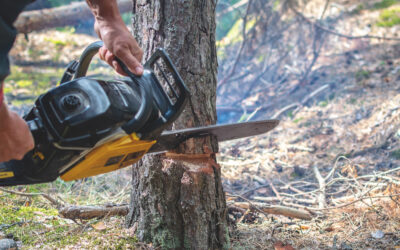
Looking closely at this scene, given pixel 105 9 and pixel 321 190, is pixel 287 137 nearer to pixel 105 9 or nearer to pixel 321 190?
pixel 321 190

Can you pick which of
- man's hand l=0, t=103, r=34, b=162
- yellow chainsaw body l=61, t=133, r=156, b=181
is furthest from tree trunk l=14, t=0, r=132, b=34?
man's hand l=0, t=103, r=34, b=162

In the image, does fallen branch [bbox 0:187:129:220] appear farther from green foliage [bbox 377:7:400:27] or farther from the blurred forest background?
green foliage [bbox 377:7:400:27]

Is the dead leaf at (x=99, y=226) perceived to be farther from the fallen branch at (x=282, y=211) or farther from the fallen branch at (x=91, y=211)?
the fallen branch at (x=282, y=211)

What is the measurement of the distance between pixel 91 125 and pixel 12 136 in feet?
0.94

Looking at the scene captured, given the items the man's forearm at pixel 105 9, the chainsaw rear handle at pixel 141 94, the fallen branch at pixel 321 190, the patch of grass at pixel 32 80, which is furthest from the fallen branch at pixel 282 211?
the patch of grass at pixel 32 80

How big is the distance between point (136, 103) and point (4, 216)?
1597 millimetres

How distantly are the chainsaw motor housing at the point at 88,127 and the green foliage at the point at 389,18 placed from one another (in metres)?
6.29

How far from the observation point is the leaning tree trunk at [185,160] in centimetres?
179

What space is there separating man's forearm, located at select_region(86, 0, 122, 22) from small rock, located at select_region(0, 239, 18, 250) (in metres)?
1.35

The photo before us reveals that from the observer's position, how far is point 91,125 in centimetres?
132

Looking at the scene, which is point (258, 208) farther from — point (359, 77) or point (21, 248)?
point (359, 77)

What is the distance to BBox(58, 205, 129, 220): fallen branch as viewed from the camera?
83.4 inches

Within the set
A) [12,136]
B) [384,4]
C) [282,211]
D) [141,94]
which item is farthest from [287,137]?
[384,4]

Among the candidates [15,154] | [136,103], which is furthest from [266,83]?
[15,154]
